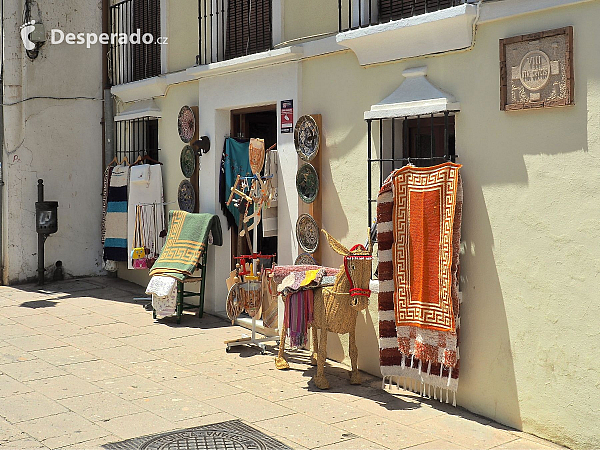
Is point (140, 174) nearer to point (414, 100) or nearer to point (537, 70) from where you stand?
point (414, 100)

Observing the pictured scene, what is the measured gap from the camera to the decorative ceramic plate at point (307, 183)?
7.80 m

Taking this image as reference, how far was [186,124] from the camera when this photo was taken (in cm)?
1012

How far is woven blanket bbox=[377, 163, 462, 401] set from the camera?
6027 millimetres

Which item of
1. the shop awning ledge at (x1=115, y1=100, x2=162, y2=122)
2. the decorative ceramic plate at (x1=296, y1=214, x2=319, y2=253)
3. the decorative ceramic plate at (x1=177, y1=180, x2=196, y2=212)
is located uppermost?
the shop awning ledge at (x1=115, y1=100, x2=162, y2=122)

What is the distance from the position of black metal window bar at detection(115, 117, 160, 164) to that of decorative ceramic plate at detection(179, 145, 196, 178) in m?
1.13

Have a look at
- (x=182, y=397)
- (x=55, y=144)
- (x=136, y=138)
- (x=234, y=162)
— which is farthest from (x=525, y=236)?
(x=55, y=144)

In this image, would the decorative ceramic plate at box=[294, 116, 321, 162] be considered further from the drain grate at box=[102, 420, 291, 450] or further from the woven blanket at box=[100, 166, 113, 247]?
the woven blanket at box=[100, 166, 113, 247]

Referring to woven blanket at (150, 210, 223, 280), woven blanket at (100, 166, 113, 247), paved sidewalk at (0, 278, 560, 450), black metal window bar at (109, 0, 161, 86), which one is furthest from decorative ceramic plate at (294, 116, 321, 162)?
woven blanket at (100, 166, 113, 247)

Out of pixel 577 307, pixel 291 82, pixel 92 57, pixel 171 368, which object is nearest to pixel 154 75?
pixel 92 57

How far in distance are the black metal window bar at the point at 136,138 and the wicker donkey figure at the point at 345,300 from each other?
5285 millimetres

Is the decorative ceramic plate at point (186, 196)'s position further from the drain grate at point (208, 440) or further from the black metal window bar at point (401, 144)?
the drain grate at point (208, 440)

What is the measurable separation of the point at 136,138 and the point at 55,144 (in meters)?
1.30

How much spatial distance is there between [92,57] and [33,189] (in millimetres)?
2295

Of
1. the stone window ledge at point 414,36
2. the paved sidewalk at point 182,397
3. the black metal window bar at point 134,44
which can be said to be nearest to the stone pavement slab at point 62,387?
the paved sidewalk at point 182,397
